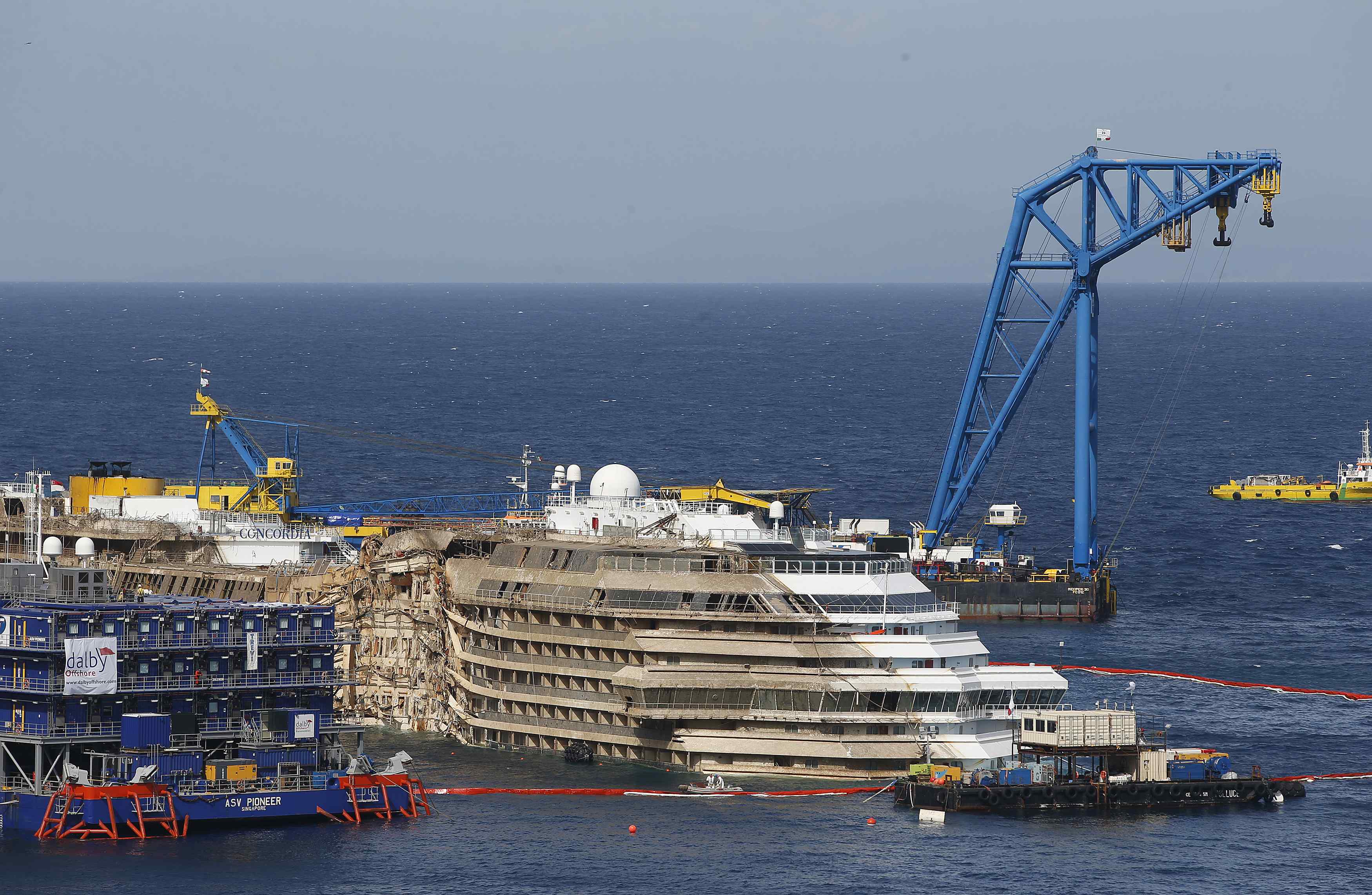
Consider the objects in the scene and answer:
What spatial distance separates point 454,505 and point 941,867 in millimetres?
101538

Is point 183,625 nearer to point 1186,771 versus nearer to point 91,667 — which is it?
point 91,667

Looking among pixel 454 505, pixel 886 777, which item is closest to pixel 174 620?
pixel 886 777

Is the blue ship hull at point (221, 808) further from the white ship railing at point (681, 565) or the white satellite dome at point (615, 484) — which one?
the white satellite dome at point (615, 484)

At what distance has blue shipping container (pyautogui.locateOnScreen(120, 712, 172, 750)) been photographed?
10250cm

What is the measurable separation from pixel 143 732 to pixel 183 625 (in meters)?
5.14

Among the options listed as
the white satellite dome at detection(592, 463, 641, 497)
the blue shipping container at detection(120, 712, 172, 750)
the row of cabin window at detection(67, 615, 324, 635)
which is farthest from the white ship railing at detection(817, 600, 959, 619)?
the blue shipping container at detection(120, 712, 172, 750)

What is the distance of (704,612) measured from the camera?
385ft

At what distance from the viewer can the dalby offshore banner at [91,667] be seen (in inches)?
4031

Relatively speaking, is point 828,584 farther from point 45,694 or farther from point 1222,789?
point 45,694

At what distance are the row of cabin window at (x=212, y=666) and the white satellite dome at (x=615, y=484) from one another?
83.6ft

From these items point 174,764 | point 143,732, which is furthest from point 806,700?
point 143,732

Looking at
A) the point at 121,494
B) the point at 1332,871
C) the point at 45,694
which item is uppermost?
the point at 121,494

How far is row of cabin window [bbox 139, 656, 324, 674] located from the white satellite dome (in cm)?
2548

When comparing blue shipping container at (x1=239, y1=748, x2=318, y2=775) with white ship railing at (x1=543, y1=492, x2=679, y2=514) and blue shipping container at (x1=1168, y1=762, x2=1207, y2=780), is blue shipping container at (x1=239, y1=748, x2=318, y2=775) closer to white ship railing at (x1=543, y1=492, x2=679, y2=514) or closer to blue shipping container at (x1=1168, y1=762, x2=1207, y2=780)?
white ship railing at (x1=543, y1=492, x2=679, y2=514)
